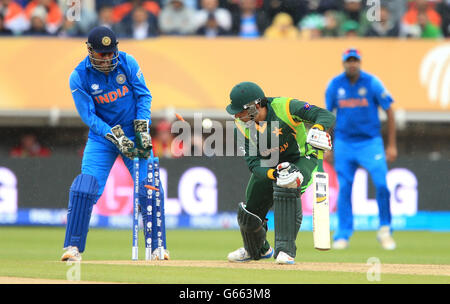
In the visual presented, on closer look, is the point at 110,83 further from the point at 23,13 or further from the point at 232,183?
the point at 23,13

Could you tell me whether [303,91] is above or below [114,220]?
above

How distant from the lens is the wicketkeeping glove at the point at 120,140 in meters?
8.38

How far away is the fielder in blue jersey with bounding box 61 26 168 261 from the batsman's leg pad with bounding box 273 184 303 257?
4.55ft

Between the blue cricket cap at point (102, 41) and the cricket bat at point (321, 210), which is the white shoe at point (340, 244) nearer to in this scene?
the cricket bat at point (321, 210)

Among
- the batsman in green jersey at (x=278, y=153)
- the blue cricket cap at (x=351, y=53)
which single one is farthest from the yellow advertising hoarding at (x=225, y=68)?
the batsman in green jersey at (x=278, y=153)

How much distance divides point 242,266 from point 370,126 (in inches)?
154

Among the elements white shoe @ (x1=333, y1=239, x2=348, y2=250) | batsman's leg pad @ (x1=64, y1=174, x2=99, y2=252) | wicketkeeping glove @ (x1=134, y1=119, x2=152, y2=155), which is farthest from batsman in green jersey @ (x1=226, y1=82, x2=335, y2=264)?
white shoe @ (x1=333, y1=239, x2=348, y2=250)

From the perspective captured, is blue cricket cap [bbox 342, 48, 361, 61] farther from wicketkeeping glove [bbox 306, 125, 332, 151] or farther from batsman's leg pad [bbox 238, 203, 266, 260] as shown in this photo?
wicketkeeping glove [bbox 306, 125, 332, 151]

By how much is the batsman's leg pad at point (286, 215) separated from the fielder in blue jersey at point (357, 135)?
10.7 feet

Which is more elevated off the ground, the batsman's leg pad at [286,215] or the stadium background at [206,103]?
the stadium background at [206,103]

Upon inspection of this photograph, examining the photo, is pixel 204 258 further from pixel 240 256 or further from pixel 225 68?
pixel 225 68

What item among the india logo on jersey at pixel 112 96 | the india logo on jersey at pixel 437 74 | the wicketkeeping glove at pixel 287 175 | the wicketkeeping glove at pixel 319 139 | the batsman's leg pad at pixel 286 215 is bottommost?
the batsman's leg pad at pixel 286 215

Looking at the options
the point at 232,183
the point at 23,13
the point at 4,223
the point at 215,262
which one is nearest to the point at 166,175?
the point at 232,183

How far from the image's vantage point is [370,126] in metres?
11.5
